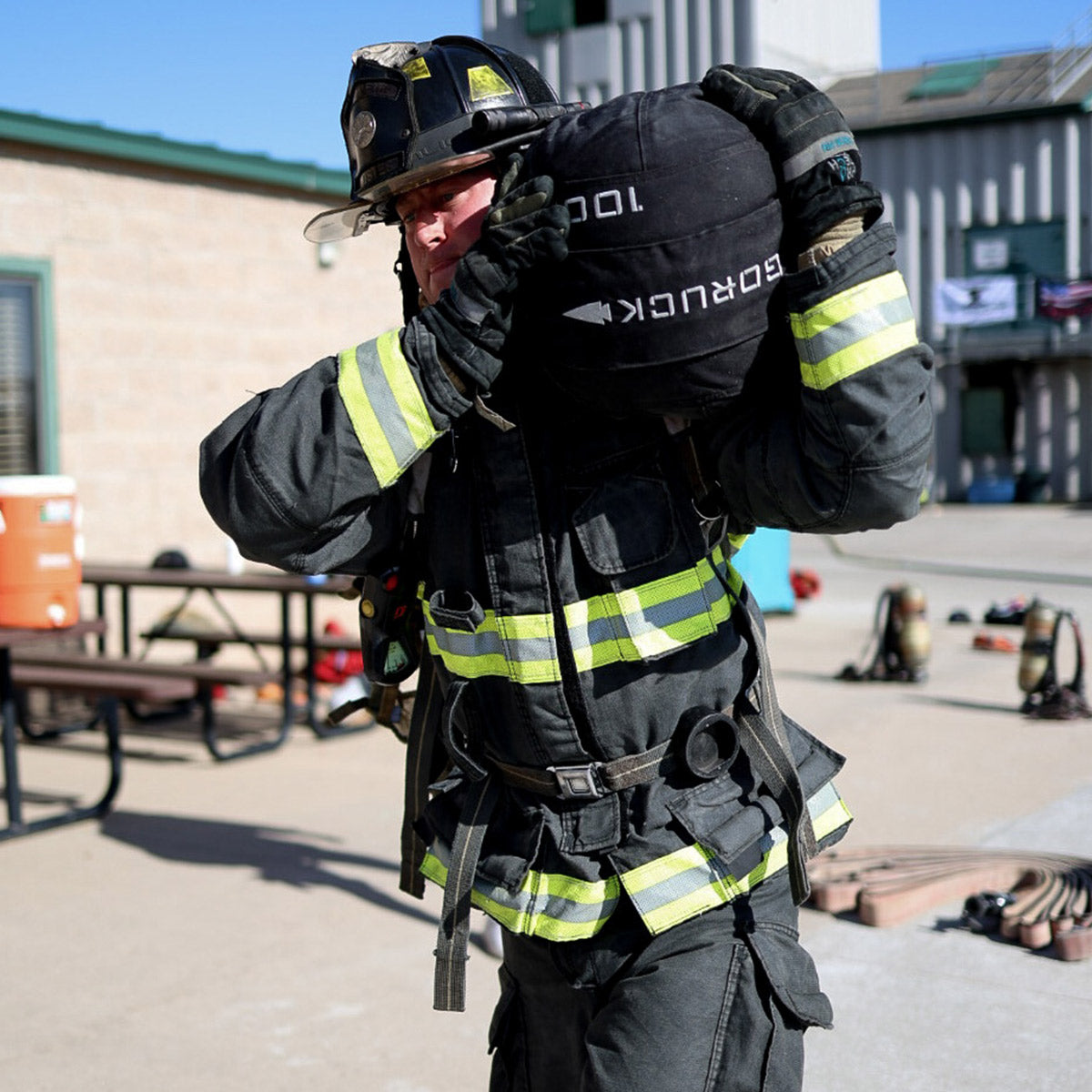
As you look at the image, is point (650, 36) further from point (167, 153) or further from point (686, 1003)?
point (686, 1003)

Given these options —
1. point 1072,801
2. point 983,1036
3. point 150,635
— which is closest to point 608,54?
point 150,635

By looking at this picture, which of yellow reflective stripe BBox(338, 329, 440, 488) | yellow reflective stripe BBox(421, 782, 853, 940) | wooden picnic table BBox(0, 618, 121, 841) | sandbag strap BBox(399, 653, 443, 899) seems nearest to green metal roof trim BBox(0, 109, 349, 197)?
wooden picnic table BBox(0, 618, 121, 841)

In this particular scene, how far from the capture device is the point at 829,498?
72.4 inches

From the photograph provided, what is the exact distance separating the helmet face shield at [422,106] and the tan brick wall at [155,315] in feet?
21.7

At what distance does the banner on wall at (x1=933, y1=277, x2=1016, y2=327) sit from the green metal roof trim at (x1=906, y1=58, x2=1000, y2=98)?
3985 mm

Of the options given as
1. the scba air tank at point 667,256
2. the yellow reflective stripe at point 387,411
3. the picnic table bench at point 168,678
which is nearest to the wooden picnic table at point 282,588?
the picnic table bench at point 168,678

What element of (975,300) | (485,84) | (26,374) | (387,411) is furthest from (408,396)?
(975,300)

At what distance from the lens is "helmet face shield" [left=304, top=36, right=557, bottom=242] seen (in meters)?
2.06

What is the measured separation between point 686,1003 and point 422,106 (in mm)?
1290

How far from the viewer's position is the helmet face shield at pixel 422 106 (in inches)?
81.0

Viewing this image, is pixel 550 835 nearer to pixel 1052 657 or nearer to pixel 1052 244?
pixel 1052 657

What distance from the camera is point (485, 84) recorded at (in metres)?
2.13

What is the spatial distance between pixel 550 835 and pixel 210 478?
68 cm

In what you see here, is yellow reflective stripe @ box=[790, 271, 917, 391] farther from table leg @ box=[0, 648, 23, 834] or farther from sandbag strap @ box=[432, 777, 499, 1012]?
table leg @ box=[0, 648, 23, 834]
